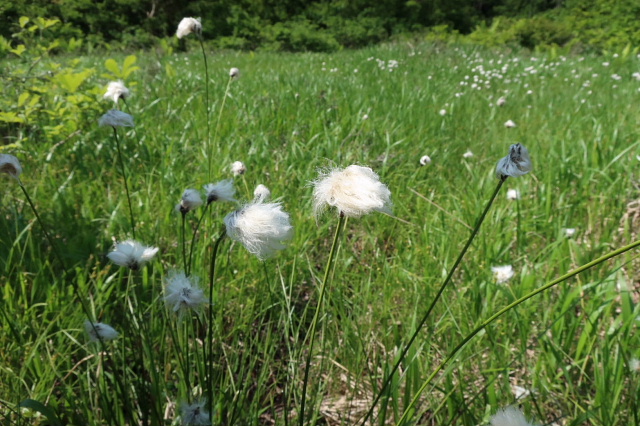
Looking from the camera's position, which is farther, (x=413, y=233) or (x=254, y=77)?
(x=254, y=77)

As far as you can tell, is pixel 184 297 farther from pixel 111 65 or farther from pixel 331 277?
pixel 111 65

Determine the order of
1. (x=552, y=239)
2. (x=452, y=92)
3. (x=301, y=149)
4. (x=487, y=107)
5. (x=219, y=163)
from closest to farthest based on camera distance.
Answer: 1. (x=552, y=239)
2. (x=219, y=163)
3. (x=301, y=149)
4. (x=487, y=107)
5. (x=452, y=92)

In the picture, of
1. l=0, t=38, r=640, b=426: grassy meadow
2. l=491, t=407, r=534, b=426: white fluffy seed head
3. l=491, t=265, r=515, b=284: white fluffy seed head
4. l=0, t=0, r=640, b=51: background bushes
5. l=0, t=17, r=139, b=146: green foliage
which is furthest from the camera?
l=0, t=0, r=640, b=51: background bushes

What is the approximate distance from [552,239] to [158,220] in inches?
58.4

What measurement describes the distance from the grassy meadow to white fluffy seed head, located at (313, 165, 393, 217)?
8.2 inches

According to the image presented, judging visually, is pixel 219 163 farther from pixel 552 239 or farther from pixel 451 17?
pixel 451 17

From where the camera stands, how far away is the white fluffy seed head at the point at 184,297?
788 millimetres

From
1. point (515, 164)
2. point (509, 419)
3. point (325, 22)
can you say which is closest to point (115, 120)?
point (515, 164)

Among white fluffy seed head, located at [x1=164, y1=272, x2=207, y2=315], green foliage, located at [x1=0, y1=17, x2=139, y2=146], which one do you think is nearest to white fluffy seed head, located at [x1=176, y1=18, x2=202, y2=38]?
green foliage, located at [x1=0, y1=17, x2=139, y2=146]

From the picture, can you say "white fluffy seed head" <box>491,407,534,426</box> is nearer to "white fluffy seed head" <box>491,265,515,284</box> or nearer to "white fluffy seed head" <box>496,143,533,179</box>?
"white fluffy seed head" <box>496,143,533,179</box>

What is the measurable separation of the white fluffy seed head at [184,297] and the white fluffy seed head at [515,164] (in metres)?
0.52

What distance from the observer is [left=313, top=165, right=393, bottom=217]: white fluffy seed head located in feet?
2.02

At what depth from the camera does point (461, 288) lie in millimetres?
1408

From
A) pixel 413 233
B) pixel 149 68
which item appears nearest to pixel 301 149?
pixel 413 233
